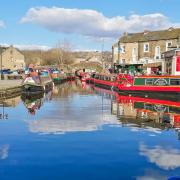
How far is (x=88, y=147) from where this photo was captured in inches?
573

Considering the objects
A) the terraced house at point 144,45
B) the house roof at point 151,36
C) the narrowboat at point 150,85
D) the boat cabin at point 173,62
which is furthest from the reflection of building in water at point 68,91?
the house roof at point 151,36

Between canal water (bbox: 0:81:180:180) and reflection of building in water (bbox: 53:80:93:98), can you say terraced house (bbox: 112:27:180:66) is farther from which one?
canal water (bbox: 0:81:180:180)

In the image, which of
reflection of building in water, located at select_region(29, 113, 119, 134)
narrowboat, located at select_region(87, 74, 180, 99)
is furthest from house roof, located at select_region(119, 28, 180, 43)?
reflection of building in water, located at select_region(29, 113, 119, 134)

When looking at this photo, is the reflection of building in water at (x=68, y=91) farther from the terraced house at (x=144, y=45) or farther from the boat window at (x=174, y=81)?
the terraced house at (x=144, y=45)

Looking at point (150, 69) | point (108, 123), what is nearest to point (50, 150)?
point (108, 123)

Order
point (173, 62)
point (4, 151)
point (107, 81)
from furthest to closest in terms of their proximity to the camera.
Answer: point (107, 81) → point (173, 62) → point (4, 151)

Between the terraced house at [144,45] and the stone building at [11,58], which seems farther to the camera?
the stone building at [11,58]

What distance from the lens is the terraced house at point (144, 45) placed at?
219 ft

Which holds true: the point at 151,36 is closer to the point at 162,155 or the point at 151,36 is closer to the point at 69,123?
the point at 69,123

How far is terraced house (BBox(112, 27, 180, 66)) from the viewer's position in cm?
6681

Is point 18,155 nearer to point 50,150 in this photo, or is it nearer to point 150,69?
point 50,150

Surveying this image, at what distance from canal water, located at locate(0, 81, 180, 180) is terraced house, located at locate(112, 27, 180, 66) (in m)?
43.4

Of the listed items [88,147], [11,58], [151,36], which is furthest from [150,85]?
[11,58]

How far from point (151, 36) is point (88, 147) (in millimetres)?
58314
